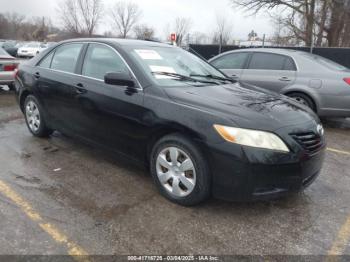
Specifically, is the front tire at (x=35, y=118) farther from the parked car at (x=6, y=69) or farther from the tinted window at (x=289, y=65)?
the tinted window at (x=289, y=65)

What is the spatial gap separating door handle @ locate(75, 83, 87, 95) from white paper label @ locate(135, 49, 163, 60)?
791 millimetres

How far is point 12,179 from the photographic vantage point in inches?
142

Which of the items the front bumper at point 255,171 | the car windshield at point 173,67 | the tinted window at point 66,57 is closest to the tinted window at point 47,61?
the tinted window at point 66,57

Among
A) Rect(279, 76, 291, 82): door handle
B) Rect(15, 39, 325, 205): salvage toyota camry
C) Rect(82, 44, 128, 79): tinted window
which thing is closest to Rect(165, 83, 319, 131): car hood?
Rect(15, 39, 325, 205): salvage toyota camry

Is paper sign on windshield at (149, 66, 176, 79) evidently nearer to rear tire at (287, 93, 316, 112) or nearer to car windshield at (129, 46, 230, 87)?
car windshield at (129, 46, 230, 87)

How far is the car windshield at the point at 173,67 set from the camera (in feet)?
11.5

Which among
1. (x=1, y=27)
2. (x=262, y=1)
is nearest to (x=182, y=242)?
(x=262, y=1)

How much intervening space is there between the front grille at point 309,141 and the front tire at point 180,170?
0.86 m

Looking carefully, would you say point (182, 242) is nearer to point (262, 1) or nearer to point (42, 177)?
point (42, 177)

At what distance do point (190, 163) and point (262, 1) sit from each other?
65.9 ft

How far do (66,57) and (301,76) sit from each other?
14.3 feet

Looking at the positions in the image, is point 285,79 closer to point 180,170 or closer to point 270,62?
point 270,62

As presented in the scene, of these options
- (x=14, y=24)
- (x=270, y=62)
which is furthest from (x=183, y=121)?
(x=14, y=24)

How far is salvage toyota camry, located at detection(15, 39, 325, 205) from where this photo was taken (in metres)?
2.76
